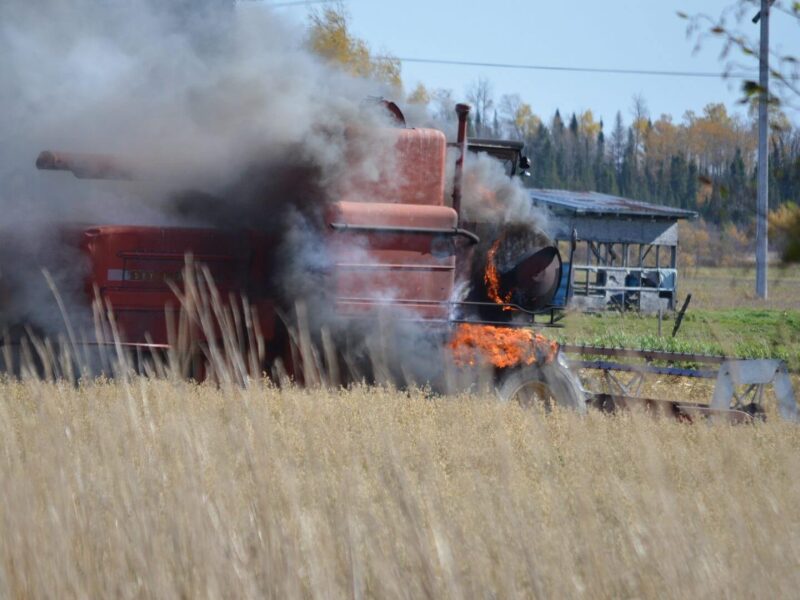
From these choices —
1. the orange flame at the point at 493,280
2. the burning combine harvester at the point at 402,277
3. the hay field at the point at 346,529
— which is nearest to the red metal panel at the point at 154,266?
the burning combine harvester at the point at 402,277

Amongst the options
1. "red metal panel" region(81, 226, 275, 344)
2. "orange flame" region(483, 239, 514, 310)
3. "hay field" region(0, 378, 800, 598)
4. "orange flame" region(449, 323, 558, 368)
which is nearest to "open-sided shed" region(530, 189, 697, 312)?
"orange flame" region(483, 239, 514, 310)

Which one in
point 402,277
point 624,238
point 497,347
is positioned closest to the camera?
point 402,277

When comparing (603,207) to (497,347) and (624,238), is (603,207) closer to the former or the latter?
(624,238)

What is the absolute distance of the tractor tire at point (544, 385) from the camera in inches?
389

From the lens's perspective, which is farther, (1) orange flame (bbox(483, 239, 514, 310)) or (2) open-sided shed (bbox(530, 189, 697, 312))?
(2) open-sided shed (bbox(530, 189, 697, 312))

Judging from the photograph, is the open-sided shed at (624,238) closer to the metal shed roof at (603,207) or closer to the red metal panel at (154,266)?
the metal shed roof at (603,207)

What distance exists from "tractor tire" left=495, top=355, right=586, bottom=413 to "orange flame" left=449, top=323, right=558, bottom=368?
93mm

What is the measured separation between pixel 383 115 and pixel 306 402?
3.00 metres

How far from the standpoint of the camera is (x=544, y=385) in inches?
394

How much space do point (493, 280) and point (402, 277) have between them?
1.06 m

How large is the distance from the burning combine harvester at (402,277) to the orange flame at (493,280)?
0.01 m

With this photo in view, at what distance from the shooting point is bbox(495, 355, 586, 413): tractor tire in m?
9.88

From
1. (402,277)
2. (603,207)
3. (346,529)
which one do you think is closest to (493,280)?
(402,277)

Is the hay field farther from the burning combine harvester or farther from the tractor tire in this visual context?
the tractor tire
